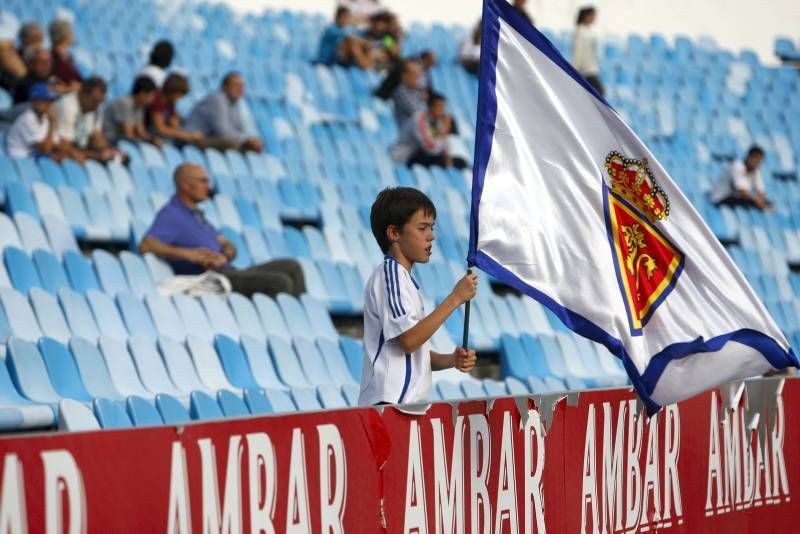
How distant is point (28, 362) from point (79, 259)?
1478mm

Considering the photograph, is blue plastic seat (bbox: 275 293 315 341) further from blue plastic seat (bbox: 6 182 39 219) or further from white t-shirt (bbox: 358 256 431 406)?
white t-shirt (bbox: 358 256 431 406)

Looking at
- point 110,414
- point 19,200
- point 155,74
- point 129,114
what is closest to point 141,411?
point 110,414

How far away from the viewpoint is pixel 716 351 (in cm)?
480

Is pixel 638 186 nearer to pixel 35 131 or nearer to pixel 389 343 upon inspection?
pixel 389 343

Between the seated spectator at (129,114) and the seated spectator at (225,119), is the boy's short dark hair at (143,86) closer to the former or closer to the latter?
the seated spectator at (129,114)

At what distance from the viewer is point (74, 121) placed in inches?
370

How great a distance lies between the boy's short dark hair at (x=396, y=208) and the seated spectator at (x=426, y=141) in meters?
7.35

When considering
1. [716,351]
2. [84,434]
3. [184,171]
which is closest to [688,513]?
[716,351]

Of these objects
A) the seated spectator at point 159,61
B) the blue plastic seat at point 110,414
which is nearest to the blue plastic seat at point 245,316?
the blue plastic seat at point 110,414

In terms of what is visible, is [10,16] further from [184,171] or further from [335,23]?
[184,171]

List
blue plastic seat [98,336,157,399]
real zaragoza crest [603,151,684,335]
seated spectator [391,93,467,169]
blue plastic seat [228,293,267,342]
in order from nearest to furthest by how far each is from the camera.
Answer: real zaragoza crest [603,151,684,335]
blue plastic seat [98,336,157,399]
blue plastic seat [228,293,267,342]
seated spectator [391,93,467,169]

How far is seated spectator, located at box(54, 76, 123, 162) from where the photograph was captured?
9258 mm

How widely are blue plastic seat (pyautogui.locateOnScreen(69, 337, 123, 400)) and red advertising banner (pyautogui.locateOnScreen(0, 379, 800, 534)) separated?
2.07m

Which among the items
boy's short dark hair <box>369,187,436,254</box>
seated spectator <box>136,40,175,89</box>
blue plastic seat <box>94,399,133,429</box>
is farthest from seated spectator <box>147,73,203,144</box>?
boy's short dark hair <box>369,187,436,254</box>
